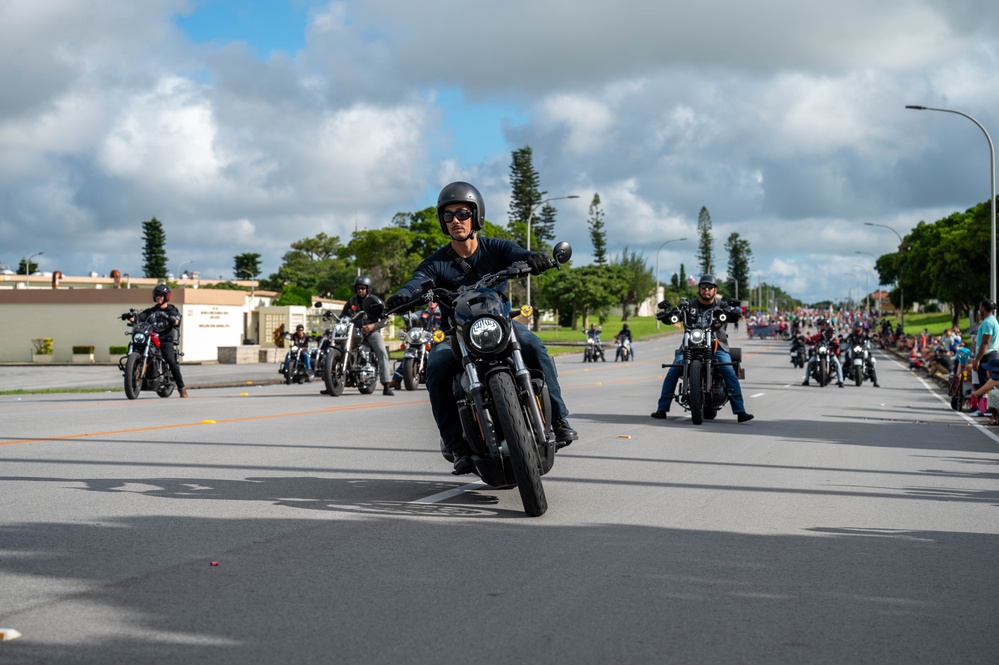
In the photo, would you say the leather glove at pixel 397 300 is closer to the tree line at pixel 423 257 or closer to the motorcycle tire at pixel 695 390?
the motorcycle tire at pixel 695 390

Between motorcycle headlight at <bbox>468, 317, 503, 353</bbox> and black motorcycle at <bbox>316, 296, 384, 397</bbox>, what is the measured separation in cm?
1213

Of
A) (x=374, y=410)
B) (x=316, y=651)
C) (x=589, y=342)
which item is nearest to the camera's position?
(x=316, y=651)

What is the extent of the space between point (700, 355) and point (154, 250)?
14391cm

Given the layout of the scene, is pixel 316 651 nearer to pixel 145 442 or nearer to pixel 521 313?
pixel 521 313

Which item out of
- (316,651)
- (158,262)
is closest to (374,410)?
(316,651)

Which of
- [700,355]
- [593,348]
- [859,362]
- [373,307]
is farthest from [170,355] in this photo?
[593,348]

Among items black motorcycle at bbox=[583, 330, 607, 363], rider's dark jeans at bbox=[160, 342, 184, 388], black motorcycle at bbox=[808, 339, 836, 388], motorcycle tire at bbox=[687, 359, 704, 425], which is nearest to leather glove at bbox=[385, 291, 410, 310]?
motorcycle tire at bbox=[687, 359, 704, 425]

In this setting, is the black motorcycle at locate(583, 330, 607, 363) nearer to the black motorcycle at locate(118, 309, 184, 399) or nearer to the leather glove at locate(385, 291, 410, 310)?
the black motorcycle at locate(118, 309, 184, 399)

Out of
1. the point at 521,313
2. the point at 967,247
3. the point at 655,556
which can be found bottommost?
the point at 655,556

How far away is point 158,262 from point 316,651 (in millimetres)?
152172

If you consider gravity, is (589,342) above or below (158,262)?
below

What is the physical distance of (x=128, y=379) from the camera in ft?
57.1

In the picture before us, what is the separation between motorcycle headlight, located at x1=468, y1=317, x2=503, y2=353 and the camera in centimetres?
647

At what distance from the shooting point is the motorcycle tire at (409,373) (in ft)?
70.3
